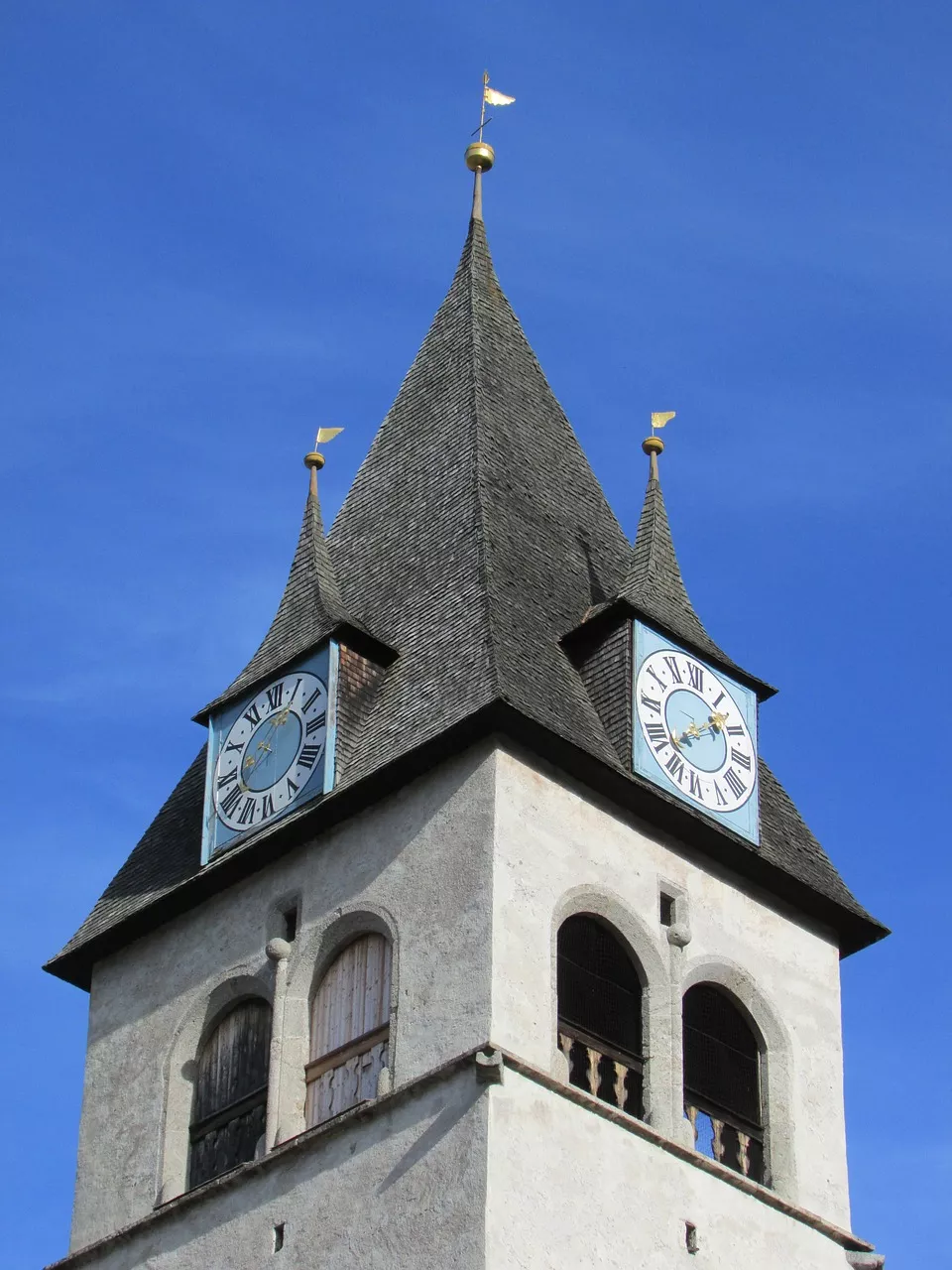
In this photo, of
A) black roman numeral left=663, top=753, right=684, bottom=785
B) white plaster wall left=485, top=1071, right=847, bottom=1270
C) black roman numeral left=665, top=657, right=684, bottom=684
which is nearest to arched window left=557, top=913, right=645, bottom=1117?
white plaster wall left=485, top=1071, right=847, bottom=1270

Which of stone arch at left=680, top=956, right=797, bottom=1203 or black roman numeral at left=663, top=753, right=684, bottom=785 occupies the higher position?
black roman numeral at left=663, top=753, right=684, bottom=785

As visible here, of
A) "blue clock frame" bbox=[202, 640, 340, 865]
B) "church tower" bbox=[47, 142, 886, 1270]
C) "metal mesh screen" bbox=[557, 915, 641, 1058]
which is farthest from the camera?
"blue clock frame" bbox=[202, 640, 340, 865]

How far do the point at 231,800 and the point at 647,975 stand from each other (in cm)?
496

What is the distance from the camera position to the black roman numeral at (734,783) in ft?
116

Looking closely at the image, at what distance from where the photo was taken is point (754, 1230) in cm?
3219

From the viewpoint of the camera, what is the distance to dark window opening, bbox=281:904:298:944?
33938 mm

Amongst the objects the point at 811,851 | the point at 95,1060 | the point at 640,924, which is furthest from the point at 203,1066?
the point at 811,851

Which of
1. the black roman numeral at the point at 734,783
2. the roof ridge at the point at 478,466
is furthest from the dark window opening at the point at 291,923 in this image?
the black roman numeral at the point at 734,783

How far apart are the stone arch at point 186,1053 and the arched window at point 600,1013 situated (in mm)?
3069

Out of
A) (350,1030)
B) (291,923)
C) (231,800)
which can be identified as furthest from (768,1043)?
(231,800)

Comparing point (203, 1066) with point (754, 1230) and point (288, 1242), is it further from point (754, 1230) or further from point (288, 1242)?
point (754, 1230)

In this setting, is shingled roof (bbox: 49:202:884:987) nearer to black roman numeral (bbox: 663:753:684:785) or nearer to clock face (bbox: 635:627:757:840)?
clock face (bbox: 635:627:757:840)

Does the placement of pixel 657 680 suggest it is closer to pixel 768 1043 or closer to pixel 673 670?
pixel 673 670

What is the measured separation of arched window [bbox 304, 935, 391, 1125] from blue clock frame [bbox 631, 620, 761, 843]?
339 cm
